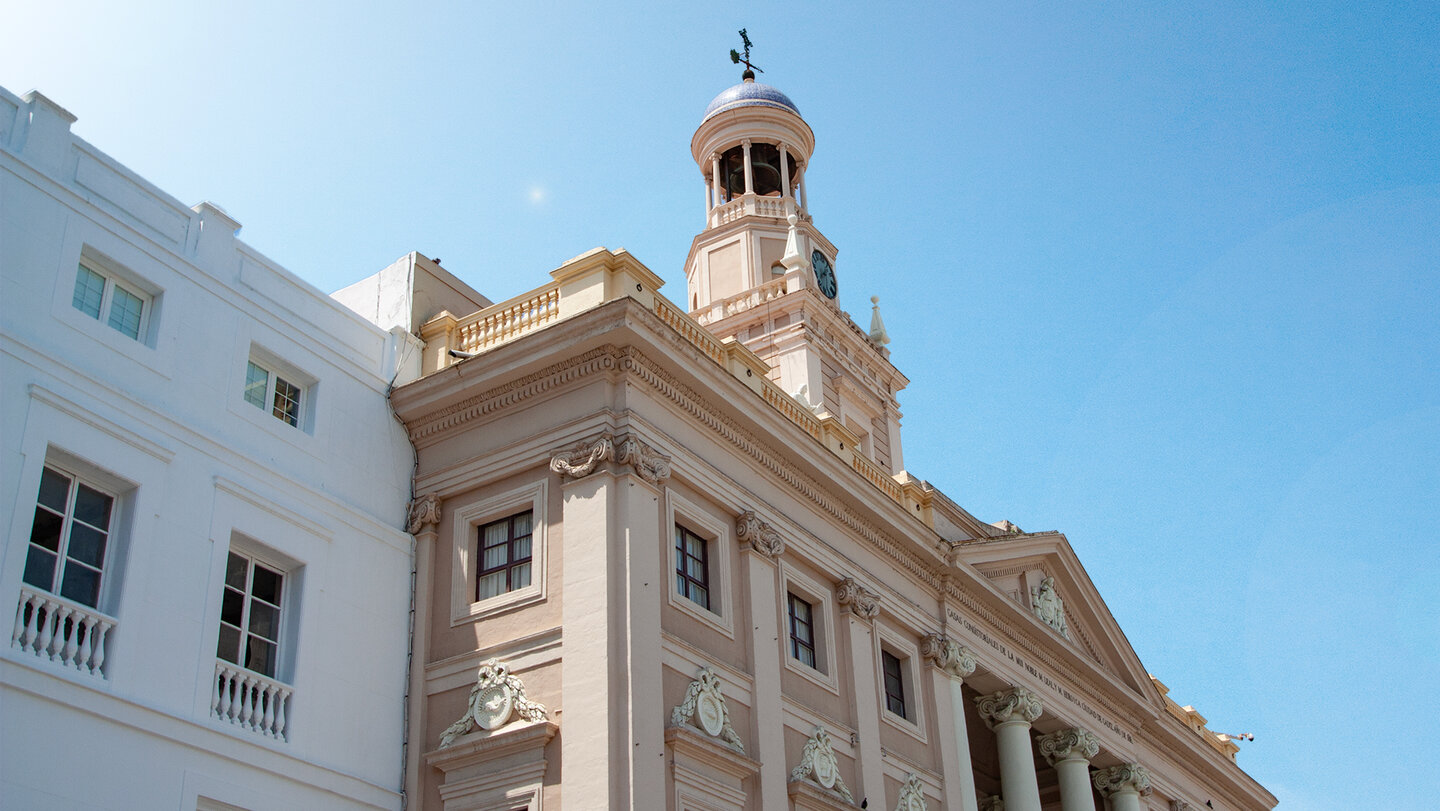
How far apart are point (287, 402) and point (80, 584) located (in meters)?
4.60

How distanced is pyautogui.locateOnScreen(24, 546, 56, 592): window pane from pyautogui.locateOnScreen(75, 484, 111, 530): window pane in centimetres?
78

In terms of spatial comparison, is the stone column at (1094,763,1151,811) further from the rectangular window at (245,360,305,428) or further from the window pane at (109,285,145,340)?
the window pane at (109,285,145,340)

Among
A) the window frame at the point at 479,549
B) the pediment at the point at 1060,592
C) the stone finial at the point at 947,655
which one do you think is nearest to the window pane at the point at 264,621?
the window frame at the point at 479,549

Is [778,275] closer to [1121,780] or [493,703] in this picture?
[1121,780]

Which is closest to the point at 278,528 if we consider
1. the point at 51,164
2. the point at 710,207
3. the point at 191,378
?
the point at 191,378

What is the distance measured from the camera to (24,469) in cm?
1659

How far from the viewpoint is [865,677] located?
24.5 metres

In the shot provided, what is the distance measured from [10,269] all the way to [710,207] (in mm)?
27661

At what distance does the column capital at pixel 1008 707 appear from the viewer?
2897 centimetres

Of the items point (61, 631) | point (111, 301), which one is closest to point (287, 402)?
point (111, 301)

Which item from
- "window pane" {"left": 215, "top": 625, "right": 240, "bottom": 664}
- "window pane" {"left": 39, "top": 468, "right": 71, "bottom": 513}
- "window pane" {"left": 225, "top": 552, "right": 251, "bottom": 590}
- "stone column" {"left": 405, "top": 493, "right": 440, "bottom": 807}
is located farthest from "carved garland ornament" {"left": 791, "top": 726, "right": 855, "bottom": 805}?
"window pane" {"left": 39, "top": 468, "right": 71, "bottom": 513}

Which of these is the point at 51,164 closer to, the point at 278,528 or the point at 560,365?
the point at 278,528

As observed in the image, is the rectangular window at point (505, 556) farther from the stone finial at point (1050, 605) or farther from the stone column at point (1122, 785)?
the stone column at point (1122, 785)

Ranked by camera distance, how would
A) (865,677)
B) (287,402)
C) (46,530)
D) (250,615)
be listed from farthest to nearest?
(865,677) → (287,402) → (250,615) → (46,530)
